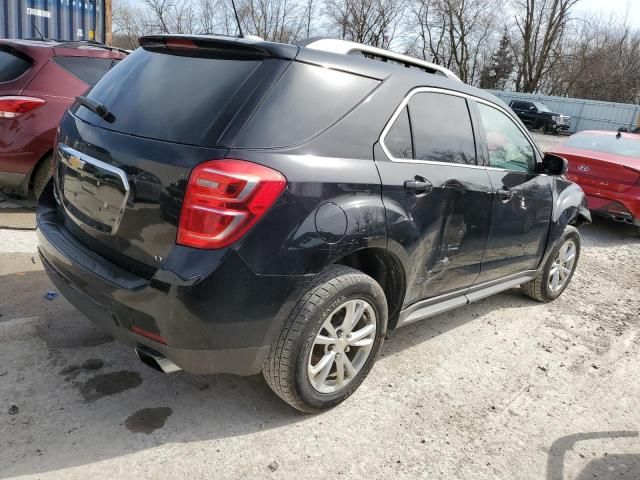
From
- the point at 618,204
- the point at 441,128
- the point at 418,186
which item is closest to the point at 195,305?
the point at 418,186

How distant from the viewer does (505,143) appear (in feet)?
12.4

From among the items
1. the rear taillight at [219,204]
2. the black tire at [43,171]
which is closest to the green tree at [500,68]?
the black tire at [43,171]

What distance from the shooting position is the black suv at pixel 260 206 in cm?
218

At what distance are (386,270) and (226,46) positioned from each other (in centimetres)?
142

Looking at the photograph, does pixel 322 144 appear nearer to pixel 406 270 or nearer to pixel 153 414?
pixel 406 270

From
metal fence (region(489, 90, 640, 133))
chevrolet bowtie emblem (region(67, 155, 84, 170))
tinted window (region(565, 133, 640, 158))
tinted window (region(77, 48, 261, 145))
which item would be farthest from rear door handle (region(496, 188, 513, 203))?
metal fence (region(489, 90, 640, 133))

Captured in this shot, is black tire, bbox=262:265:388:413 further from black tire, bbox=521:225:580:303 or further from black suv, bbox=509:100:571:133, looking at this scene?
black suv, bbox=509:100:571:133

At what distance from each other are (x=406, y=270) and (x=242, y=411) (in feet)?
3.77

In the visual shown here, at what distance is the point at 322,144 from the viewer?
2.44 meters

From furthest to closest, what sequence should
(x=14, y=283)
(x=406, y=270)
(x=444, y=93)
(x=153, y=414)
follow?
(x=14, y=283) → (x=444, y=93) → (x=406, y=270) → (x=153, y=414)

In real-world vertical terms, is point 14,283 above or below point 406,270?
below

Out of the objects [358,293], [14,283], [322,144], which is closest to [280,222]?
[322,144]

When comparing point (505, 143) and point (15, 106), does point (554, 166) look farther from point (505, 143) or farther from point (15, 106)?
point (15, 106)

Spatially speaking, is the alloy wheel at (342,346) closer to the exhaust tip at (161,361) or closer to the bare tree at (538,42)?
the exhaust tip at (161,361)
